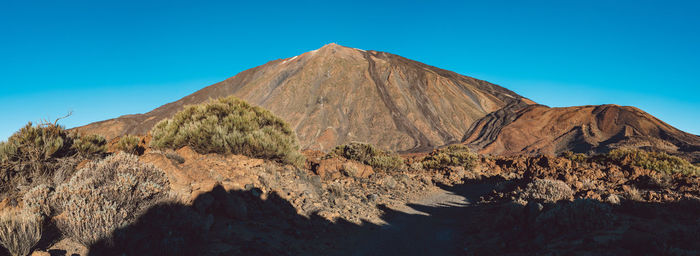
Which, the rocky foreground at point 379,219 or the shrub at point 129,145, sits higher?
the shrub at point 129,145

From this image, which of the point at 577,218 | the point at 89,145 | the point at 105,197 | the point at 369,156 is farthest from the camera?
the point at 369,156

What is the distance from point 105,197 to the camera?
405cm

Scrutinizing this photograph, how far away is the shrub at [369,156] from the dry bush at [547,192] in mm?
7695

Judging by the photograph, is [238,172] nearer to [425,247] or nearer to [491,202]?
[425,247]

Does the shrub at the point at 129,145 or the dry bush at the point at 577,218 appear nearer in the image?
the dry bush at the point at 577,218

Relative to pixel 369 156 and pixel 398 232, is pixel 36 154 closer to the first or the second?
pixel 398 232

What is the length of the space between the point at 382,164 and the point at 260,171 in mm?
8504

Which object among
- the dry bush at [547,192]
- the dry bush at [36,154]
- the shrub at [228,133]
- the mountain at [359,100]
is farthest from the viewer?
the mountain at [359,100]

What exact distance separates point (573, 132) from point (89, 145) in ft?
178

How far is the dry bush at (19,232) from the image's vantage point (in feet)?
10.6

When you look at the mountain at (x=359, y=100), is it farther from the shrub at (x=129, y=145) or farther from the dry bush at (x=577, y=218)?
the dry bush at (x=577, y=218)

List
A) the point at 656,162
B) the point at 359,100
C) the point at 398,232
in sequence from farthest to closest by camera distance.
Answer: the point at 359,100 < the point at 656,162 < the point at 398,232

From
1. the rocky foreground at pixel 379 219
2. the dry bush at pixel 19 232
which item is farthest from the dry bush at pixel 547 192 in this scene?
the dry bush at pixel 19 232

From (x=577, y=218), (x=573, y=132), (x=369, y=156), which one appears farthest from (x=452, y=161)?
(x=573, y=132)
